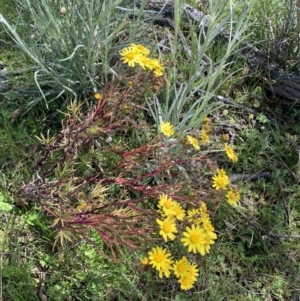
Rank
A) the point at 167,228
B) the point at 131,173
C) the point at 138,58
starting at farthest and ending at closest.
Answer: the point at 131,173, the point at 138,58, the point at 167,228

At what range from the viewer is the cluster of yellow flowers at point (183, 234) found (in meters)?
1.59

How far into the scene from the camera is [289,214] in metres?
2.17

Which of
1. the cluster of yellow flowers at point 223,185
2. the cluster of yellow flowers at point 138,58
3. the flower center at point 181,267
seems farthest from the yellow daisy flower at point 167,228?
the cluster of yellow flowers at point 138,58

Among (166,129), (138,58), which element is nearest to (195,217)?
(166,129)

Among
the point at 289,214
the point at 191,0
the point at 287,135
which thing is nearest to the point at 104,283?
the point at 289,214

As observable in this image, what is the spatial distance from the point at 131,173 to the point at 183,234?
19.1 inches

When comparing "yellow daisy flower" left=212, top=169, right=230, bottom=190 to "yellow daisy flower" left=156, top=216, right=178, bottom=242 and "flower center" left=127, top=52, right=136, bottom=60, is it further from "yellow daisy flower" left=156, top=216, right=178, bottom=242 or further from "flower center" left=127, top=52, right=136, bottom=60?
"flower center" left=127, top=52, right=136, bottom=60

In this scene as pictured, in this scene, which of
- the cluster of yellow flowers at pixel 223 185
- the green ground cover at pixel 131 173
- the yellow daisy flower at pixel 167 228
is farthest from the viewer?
the cluster of yellow flowers at pixel 223 185

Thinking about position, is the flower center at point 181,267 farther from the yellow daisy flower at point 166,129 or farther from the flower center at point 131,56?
the flower center at point 131,56

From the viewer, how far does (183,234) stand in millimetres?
1613

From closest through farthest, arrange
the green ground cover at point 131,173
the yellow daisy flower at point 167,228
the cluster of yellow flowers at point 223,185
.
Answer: the yellow daisy flower at point 167,228 < the green ground cover at point 131,173 < the cluster of yellow flowers at point 223,185

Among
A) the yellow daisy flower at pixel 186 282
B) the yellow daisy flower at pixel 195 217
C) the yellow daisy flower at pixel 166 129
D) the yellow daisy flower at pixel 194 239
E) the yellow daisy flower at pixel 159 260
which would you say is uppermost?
the yellow daisy flower at pixel 166 129

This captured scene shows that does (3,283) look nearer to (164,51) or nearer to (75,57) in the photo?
(75,57)

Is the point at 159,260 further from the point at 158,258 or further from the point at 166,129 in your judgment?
the point at 166,129
